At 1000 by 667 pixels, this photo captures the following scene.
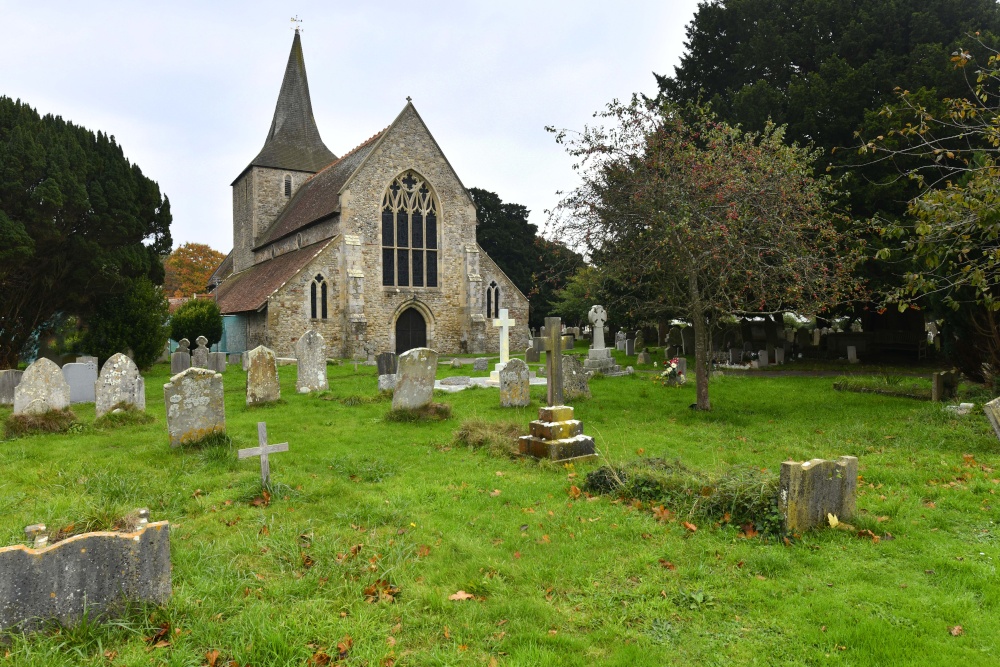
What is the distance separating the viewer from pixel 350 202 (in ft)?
78.0

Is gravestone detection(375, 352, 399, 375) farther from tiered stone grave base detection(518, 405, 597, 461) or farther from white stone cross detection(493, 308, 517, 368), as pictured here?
tiered stone grave base detection(518, 405, 597, 461)

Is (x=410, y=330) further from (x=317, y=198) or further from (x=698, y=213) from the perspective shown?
(x=698, y=213)

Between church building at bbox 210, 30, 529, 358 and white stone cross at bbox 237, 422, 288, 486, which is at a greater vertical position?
church building at bbox 210, 30, 529, 358

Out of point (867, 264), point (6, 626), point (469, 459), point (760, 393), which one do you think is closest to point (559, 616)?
point (6, 626)

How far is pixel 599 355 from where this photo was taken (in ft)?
53.7

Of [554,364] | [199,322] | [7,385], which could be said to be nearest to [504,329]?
[554,364]

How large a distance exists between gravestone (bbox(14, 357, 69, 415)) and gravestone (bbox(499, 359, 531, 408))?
6990 mm

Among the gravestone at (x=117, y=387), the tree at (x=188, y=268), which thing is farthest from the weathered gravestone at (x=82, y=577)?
the tree at (x=188, y=268)

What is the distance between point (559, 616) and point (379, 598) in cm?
110

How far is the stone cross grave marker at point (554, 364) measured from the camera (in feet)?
24.1

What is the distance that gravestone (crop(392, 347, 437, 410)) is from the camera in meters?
9.53

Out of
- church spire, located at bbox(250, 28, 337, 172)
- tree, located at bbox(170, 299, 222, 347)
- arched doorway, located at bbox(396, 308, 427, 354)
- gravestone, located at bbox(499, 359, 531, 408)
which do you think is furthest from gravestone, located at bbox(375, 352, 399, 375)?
church spire, located at bbox(250, 28, 337, 172)

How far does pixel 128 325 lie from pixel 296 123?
66.4 ft

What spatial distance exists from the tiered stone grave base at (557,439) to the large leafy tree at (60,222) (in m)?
13.5
